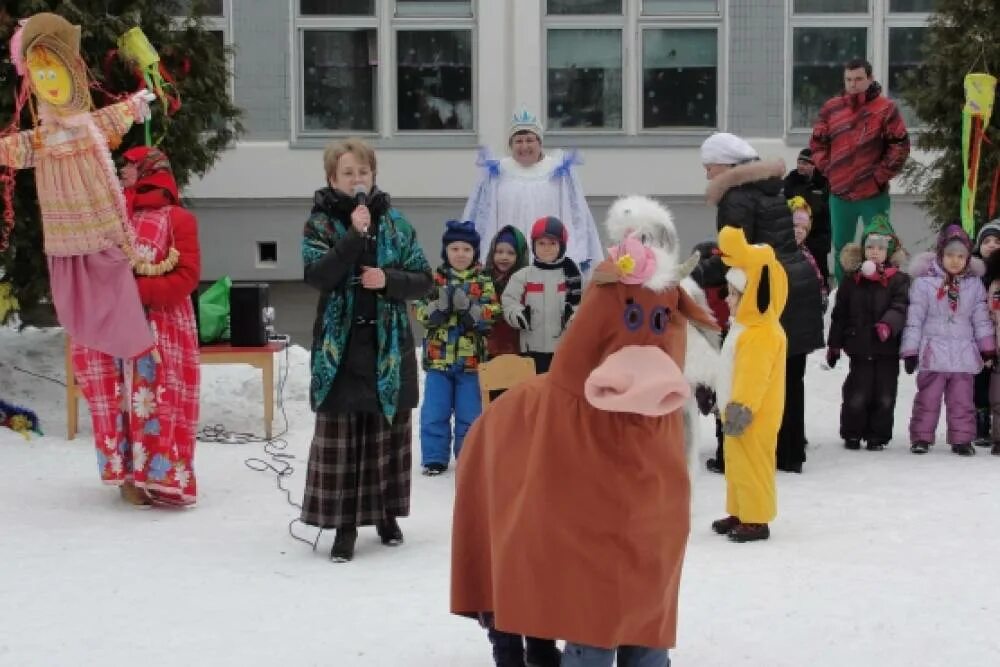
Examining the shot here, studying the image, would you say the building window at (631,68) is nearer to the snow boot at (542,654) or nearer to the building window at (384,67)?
the building window at (384,67)

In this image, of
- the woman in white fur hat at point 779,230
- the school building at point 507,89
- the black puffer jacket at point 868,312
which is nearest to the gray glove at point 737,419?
the woman in white fur hat at point 779,230

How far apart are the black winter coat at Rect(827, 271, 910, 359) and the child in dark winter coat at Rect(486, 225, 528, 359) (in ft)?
6.62

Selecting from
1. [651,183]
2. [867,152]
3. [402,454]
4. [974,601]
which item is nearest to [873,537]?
[974,601]

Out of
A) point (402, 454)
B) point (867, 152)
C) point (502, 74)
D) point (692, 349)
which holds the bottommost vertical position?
point (402, 454)

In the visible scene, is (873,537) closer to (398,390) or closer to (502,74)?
(398,390)

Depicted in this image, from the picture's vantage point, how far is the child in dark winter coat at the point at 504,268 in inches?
326

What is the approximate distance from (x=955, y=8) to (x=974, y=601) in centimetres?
657

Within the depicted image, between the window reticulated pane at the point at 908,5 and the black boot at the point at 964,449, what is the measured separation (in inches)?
319

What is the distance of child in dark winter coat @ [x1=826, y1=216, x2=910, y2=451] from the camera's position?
882cm

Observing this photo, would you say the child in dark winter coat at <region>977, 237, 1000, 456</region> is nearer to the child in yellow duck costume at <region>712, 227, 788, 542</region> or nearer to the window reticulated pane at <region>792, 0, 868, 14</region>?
the child in yellow duck costume at <region>712, 227, 788, 542</region>

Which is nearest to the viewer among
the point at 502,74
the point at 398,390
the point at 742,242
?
the point at 398,390

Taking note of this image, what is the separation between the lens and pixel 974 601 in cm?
549

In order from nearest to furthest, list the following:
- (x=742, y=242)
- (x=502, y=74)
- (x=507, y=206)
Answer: (x=742, y=242)
(x=507, y=206)
(x=502, y=74)

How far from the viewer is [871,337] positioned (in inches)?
349
